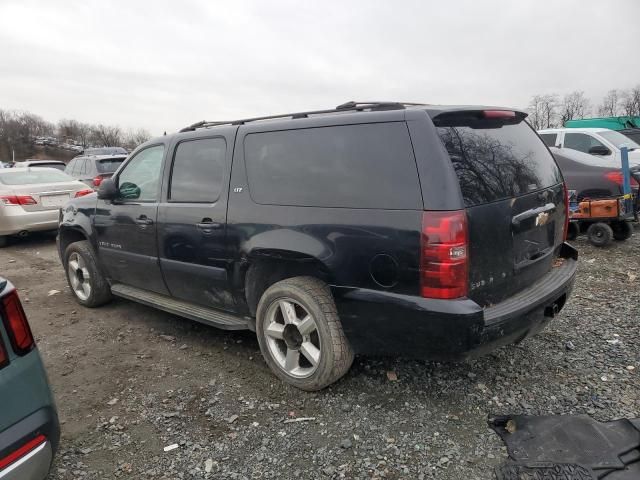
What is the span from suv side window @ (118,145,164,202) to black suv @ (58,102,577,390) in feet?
0.51

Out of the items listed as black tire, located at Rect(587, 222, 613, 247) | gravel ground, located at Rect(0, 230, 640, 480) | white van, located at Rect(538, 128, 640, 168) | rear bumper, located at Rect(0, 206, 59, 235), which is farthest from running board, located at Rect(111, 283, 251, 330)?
white van, located at Rect(538, 128, 640, 168)

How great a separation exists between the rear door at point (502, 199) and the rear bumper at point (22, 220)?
7.96m

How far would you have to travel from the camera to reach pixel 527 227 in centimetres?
279

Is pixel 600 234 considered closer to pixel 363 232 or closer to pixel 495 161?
pixel 495 161

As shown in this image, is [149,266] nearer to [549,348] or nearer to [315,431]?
[315,431]

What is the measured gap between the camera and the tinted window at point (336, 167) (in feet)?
8.19

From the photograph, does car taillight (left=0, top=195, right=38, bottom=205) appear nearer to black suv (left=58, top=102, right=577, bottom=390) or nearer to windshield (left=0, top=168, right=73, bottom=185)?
windshield (left=0, top=168, right=73, bottom=185)

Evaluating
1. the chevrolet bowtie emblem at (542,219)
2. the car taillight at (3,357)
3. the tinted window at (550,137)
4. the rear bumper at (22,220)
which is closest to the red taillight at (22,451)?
the car taillight at (3,357)

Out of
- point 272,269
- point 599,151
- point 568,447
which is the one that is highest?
point 599,151

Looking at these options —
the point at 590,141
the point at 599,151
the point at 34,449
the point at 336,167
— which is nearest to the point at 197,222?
the point at 336,167

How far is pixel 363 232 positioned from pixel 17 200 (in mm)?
7737

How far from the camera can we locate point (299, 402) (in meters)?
2.97

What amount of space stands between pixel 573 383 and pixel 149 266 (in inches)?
137

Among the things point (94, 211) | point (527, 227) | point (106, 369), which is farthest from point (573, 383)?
point (94, 211)
